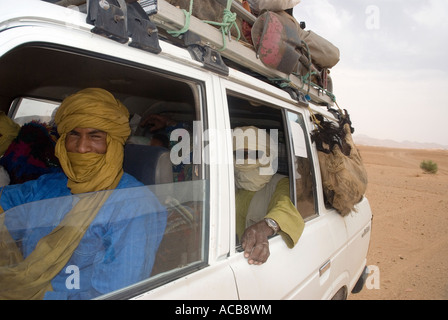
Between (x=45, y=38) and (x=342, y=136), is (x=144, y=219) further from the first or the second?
(x=342, y=136)

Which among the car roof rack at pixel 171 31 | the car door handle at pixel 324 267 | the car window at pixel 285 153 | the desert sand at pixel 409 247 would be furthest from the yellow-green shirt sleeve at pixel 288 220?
the desert sand at pixel 409 247

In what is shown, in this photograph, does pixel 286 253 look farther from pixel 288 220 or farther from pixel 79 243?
pixel 79 243

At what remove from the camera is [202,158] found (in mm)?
1317

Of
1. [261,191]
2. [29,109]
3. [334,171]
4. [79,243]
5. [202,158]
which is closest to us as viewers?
Answer: [79,243]

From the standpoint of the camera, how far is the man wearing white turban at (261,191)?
66.9 inches

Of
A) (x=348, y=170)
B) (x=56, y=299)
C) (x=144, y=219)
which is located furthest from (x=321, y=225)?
(x=56, y=299)

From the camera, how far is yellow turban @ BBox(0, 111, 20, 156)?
2511mm

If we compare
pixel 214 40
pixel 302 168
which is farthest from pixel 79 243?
Answer: pixel 302 168

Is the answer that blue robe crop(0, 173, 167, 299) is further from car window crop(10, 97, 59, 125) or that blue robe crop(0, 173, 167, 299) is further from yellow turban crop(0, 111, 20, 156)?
car window crop(10, 97, 59, 125)

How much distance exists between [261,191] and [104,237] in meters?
1.31

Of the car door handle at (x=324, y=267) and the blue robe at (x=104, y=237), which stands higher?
the blue robe at (x=104, y=237)

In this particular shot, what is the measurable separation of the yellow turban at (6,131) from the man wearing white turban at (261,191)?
205cm

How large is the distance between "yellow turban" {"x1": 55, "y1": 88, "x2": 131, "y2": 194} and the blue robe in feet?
0.97

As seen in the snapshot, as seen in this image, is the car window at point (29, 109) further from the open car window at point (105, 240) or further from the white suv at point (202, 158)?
the open car window at point (105, 240)
